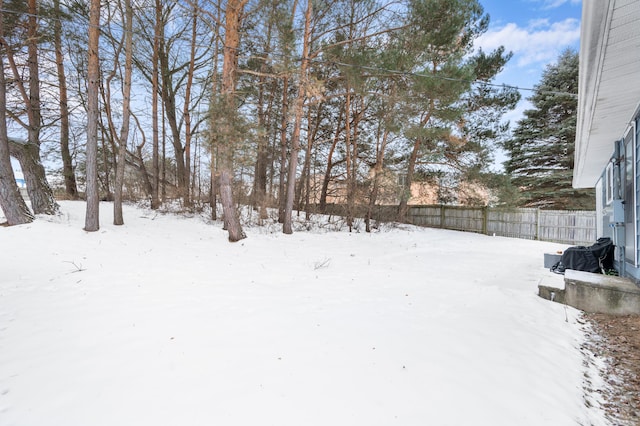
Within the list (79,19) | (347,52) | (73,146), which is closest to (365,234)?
(347,52)

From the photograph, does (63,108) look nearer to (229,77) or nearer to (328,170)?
(229,77)

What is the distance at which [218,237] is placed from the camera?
23.6ft

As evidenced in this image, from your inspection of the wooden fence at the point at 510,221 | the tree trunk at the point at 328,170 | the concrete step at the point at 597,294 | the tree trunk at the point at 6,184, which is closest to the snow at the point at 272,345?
the concrete step at the point at 597,294

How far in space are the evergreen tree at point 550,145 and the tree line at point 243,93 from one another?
3457 mm

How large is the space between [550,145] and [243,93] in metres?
14.6

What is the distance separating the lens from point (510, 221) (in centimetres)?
1170

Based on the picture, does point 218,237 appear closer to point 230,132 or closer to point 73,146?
point 230,132

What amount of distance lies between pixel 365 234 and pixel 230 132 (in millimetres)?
5675

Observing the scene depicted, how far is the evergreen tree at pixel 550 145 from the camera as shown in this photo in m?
13.0

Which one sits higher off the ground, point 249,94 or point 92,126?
point 249,94

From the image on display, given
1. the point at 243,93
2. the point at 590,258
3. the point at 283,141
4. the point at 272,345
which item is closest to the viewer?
the point at 272,345

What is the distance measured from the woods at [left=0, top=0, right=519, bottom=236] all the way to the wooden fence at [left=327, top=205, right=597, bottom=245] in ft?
2.64

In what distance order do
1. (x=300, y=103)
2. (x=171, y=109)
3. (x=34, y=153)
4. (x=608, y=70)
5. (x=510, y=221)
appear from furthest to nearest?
1. (x=510, y=221)
2. (x=171, y=109)
3. (x=300, y=103)
4. (x=34, y=153)
5. (x=608, y=70)

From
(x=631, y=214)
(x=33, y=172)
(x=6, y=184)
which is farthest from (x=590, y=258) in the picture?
(x=33, y=172)
